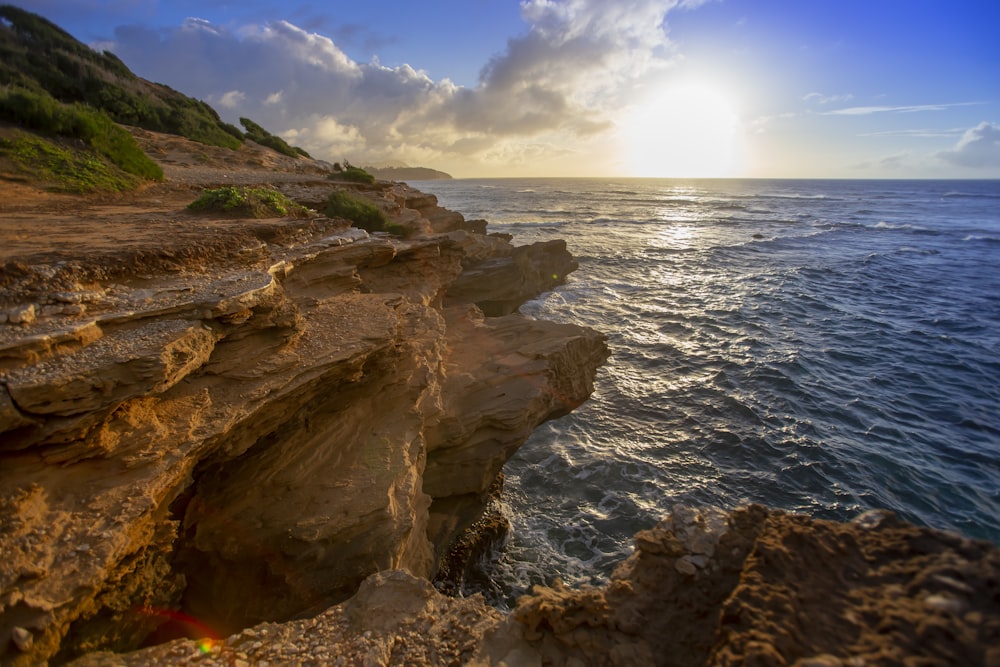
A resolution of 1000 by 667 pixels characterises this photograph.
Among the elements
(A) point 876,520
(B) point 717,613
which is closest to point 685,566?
(B) point 717,613

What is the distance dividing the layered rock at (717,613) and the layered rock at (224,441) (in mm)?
1119

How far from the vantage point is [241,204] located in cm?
1084

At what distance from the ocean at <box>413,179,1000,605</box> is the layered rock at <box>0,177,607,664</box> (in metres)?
2.15

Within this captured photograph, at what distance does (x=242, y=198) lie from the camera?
11.0 m

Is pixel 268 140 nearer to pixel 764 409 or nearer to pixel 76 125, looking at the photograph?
pixel 76 125

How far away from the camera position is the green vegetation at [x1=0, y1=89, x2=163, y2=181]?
12.8 metres

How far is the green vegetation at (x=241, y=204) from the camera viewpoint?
10742 mm

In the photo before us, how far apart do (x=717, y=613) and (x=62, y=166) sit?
17348 mm

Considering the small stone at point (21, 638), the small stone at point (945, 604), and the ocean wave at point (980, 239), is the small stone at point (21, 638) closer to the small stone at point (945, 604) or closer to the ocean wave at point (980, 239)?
the small stone at point (945, 604)

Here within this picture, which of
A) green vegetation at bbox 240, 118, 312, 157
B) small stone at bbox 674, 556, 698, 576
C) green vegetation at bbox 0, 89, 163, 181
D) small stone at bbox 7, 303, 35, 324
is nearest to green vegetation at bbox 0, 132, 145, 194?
green vegetation at bbox 0, 89, 163, 181

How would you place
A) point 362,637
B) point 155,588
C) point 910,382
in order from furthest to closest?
1. point 910,382
2. point 155,588
3. point 362,637

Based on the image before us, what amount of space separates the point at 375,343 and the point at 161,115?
28781 mm

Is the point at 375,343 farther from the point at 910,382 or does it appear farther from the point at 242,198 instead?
the point at 910,382

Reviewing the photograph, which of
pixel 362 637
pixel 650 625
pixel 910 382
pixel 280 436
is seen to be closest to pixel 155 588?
pixel 280 436
